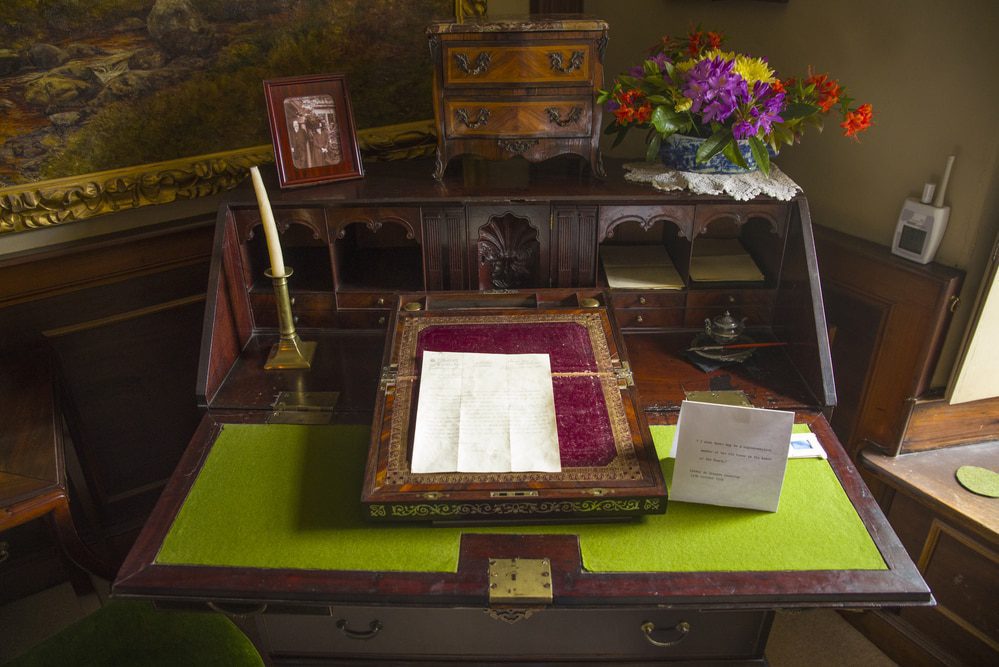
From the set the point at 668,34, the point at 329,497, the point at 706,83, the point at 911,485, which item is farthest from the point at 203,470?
the point at 668,34

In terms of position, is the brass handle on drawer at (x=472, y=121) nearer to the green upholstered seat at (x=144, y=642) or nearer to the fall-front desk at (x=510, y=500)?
the fall-front desk at (x=510, y=500)

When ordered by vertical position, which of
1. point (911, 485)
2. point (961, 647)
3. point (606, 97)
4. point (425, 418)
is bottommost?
point (961, 647)

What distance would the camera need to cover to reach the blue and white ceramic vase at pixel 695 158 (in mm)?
1768

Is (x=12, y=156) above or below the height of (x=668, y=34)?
below

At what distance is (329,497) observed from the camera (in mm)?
1385

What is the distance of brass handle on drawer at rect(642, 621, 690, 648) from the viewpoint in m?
1.43

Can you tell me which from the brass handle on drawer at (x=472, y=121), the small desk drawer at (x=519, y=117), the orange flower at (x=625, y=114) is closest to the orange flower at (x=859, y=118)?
the orange flower at (x=625, y=114)

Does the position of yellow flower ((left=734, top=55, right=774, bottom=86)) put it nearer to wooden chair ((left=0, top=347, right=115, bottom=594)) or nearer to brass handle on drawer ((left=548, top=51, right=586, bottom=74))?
brass handle on drawer ((left=548, top=51, right=586, bottom=74))

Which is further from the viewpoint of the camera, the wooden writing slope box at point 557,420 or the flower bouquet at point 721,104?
the flower bouquet at point 721,104

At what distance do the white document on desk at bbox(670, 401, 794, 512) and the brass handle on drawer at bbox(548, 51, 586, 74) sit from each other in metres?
0.91

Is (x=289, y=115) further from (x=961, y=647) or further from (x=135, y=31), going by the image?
(x=961, y=647)

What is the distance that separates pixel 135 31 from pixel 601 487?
5.53 ft

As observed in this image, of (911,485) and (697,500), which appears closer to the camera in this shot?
(697,500)

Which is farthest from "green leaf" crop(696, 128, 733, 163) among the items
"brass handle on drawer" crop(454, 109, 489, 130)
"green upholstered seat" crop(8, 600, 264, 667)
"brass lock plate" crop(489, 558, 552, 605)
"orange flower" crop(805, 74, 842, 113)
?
"green upholstered seat" crop(8, 600, 264, 667)
